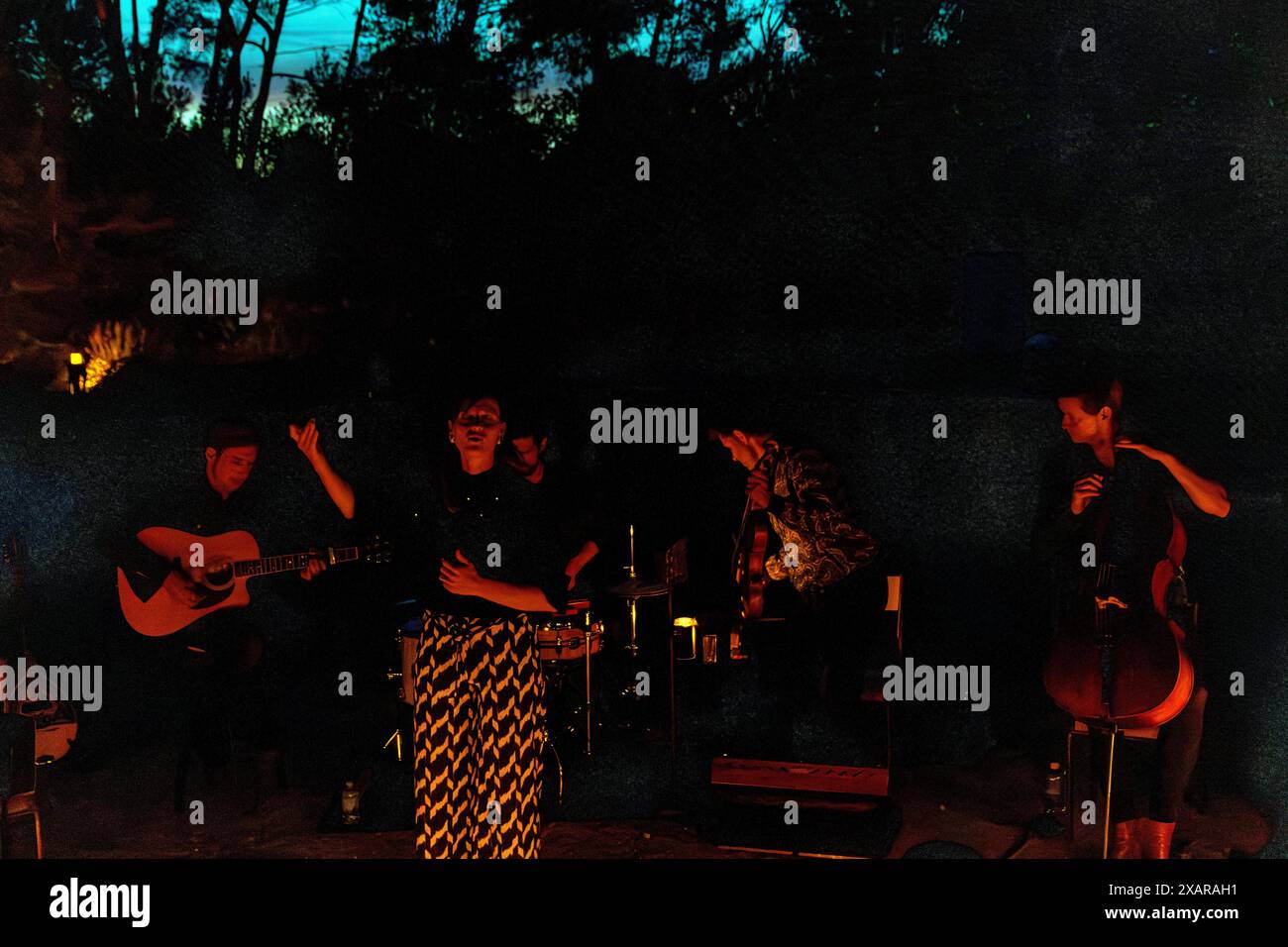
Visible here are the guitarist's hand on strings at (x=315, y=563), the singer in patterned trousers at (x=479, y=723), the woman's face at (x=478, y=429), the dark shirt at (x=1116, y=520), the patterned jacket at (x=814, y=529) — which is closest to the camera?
the singer in patterned trousers at (x=479, y=723)

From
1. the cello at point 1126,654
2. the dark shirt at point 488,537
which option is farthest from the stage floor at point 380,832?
the dark shirt at point 488,537

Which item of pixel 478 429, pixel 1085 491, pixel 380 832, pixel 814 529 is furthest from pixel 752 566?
pixel 380 832

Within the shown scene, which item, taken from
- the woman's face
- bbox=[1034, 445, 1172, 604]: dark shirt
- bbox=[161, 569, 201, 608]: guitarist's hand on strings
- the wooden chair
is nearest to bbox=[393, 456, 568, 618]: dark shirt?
the woman's face

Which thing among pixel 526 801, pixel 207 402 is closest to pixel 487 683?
pixel 526 801

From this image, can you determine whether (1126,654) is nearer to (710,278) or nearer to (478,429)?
(710,278)

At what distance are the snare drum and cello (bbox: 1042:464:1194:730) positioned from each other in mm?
2087

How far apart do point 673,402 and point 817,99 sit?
1.46 meters

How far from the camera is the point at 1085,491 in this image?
16.1 ft

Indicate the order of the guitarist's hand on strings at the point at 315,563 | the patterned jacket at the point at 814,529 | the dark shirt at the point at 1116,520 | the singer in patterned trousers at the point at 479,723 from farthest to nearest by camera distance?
the guitarist's hand on strings at the point at 315,563, the patterned jacket at the point at 814,529, the dark shirt at the point at 1116,520, the singer in patterned trousers at the point at 479,723

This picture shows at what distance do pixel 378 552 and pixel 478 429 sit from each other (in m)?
0.81

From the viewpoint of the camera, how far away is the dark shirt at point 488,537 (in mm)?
4500

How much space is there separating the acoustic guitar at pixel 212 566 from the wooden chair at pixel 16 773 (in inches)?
26.3

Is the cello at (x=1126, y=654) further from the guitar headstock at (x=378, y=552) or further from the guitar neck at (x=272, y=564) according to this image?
the guitar neck at (x=272, y=564)

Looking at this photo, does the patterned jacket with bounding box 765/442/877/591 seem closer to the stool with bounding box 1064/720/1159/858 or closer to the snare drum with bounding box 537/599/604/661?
the snare drum with bounding box 537/599/604/661
